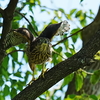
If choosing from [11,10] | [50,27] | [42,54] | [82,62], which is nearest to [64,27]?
[50,27]

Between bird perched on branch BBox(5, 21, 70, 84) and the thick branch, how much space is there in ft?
2.00

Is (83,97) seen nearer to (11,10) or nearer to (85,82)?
(11,10)

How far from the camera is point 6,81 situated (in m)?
3.85

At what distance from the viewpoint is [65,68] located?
9.73ft

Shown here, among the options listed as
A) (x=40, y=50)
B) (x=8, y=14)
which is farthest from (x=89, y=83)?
(x=8, y=14)

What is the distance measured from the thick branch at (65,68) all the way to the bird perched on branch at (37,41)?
0.61m

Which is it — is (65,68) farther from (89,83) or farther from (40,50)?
(89,83)

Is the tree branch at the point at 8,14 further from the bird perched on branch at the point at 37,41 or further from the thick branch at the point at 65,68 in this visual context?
the thick branch at the point at 65,68

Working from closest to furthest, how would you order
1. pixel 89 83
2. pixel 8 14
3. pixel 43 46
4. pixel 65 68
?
1. pixel 65 68
2. pixel 8 14
3. pixel 43 46
4. pixel 89 83

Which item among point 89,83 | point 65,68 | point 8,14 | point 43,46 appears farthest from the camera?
point 89,83

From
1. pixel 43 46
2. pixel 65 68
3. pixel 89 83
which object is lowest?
pixel 65 68

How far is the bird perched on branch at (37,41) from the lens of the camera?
3593mm

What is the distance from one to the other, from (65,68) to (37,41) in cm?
74

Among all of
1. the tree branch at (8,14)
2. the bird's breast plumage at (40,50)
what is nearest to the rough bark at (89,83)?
the bird's breast plumage at (40,50)
